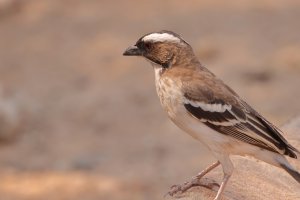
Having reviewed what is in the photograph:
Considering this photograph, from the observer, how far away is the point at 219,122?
16.0 ft

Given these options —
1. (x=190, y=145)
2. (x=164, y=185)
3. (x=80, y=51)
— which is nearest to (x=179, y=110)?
(x=164, y=185)

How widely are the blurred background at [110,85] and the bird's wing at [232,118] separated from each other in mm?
3396

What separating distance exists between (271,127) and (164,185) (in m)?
3.68

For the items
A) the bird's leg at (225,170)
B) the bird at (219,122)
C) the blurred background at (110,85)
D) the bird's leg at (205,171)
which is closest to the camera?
the bird's leg at (225,170)

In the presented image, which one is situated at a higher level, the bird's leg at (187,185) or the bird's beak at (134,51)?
the bird's beak at (134,51)

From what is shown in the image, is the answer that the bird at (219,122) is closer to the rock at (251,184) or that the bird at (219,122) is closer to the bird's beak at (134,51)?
the rock at (251,184)

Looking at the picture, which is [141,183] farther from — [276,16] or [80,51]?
[276,16]

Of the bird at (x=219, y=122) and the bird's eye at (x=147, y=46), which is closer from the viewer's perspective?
the bird at (x=219, y=122)

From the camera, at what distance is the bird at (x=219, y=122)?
4809mm

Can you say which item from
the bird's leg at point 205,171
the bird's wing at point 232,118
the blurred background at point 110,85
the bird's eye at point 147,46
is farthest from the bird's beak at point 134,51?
the blurred background at point 110,85

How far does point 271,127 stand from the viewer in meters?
4.86

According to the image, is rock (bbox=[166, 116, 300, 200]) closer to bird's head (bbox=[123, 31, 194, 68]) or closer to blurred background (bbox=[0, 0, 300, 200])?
bird's head (bbox=[123, 31, 194, 68])

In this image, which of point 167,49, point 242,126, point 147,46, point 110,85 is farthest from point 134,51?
point 110,85

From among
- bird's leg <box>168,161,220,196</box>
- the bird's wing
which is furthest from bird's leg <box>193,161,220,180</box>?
the bird's wing
